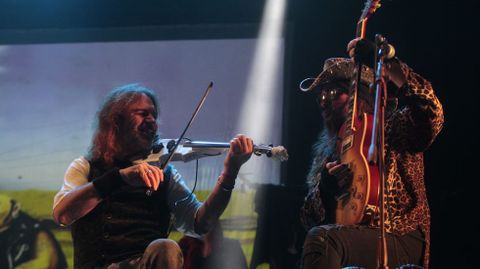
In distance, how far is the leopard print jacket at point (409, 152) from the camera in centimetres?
227

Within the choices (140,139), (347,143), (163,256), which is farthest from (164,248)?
(347,143)

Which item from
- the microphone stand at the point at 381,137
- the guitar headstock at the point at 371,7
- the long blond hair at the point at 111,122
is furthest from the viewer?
the long blond hair at the point at 111,122

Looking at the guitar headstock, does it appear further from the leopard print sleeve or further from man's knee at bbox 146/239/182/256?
man's knee at bbox 146/239/182/256

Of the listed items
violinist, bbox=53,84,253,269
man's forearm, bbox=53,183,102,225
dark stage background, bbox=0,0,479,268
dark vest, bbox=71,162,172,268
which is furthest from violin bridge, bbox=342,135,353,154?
dark stage background, bbox=0,0,479,268

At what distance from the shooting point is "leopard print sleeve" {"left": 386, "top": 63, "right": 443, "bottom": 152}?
7.42 ft

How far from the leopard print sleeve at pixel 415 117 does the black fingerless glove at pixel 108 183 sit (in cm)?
136

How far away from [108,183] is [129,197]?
0.24 metres

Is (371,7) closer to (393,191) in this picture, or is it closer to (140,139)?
(393,191)

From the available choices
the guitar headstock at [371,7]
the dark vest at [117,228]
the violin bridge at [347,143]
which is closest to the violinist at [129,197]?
the dark vest at [117,228]

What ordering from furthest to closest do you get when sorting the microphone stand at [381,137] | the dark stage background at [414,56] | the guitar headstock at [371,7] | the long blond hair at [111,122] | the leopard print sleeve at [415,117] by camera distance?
the dark stage background at [414,56] < the long blond hair at [111,122] < the guitar headstock at [371,7] < the leopard print sleeve at [415,117] < the microphone stand at [381,137]

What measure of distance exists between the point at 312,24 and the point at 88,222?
8.29 ft

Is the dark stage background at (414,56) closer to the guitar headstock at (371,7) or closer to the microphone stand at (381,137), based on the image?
the guitar headstock at (371,7)

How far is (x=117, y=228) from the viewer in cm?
264

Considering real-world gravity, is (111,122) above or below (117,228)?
above
